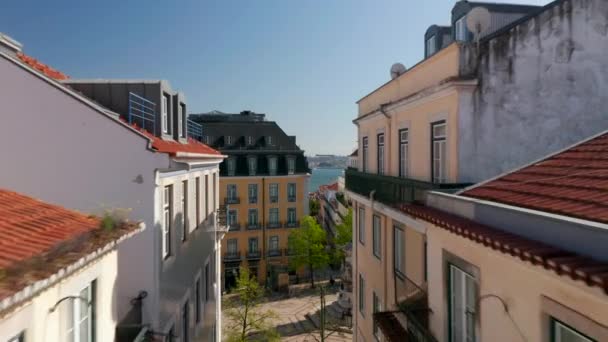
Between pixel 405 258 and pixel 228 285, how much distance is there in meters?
32.4

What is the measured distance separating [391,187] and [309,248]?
28.9m

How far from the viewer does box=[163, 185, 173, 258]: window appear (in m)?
9.40

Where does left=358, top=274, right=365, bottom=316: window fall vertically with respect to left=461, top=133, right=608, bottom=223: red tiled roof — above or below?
below

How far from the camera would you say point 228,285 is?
40.6 m

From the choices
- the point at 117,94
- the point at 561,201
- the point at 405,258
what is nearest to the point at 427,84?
the point at 405,258

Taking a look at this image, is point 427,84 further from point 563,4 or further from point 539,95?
point 563,4

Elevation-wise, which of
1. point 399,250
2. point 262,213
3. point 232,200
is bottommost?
point 262,213

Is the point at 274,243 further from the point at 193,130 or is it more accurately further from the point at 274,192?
the point at 193,130

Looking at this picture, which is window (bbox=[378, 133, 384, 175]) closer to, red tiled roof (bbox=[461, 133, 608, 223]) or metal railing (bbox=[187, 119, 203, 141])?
red tiled roof (bbox=[461, 133, 608, 223])

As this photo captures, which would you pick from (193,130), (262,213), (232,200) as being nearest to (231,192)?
(232,200)

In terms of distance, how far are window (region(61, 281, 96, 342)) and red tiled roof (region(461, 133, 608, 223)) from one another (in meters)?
5.98

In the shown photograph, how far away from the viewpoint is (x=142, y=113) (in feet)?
35.6

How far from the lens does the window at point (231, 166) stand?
42.0 m

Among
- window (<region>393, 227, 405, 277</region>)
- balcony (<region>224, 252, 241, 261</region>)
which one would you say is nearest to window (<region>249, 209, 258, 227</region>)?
balcony (<region>224, 252, 241, 261</region>)
